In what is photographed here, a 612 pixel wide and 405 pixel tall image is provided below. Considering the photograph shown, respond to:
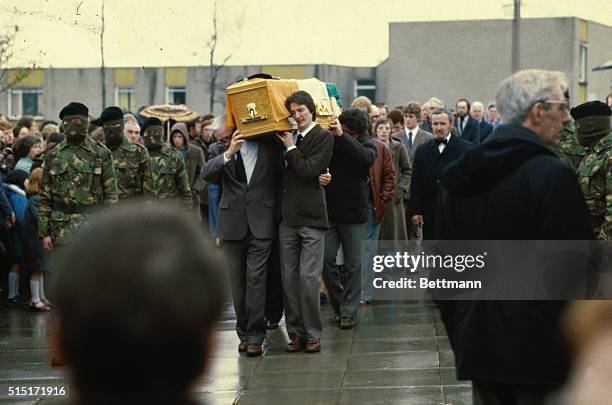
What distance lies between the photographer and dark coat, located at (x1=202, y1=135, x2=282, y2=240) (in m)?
9.89

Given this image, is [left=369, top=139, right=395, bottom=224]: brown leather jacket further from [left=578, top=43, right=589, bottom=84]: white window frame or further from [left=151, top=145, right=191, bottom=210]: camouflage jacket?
[left=578, top=43, right=589, bottom=84]: white window frame

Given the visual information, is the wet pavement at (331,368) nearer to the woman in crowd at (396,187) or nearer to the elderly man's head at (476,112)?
the woman in crowd at (396,187)

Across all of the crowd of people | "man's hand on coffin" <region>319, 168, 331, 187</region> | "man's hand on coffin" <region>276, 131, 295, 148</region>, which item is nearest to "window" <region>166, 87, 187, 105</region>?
the crowd of people

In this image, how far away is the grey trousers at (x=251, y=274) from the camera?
9953mm

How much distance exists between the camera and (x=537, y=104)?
178 inches

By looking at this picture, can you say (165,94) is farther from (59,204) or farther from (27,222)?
(59,204)

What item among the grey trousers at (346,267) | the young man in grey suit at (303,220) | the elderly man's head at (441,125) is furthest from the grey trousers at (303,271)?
the elderly man's head at (441,125)

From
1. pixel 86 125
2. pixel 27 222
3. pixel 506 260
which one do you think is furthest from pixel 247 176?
pixel 506 260

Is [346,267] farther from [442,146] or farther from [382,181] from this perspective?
[442,146]

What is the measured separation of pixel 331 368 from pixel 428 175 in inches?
154

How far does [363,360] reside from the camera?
9508mm

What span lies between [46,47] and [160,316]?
1019 centimetres

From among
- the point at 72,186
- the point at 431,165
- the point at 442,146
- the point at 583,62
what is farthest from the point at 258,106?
the point at 583,62

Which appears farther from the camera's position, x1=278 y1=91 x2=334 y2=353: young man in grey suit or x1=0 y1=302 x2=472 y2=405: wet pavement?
x1=278 y1=91 x2=334 y2=353: young man in grey suit
